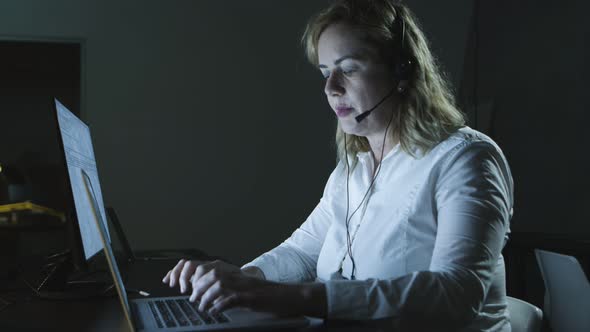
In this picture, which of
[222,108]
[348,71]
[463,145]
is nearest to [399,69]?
[348,71]

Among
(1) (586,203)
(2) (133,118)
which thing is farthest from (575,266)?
(2) (133,118)

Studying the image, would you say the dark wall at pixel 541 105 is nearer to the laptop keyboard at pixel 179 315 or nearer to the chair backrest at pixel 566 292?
the chair backrest at pixel 566 292

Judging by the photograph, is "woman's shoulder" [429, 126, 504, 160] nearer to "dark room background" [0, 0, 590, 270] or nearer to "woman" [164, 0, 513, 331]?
"woman" [164, 0, 513, 331]

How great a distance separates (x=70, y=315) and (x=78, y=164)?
346 mm

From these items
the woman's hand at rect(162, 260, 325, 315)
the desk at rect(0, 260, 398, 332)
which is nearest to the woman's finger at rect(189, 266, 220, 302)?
the woman's hand at rect(162, 260, 325, 315)

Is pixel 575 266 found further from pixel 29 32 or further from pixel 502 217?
pixel 29 32

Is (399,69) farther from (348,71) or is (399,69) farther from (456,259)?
(456,259)

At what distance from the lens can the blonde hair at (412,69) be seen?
47.2 inches

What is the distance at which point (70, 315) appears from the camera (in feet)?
3.05

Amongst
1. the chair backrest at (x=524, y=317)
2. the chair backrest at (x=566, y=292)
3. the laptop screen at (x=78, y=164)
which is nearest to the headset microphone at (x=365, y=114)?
the chair backrest at (x=524, y=317)

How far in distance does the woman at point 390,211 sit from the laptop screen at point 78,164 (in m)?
0.21

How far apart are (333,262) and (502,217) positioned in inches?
17.5

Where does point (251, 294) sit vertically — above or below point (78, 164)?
below

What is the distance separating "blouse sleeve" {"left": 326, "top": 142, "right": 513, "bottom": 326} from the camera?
2.73ft
